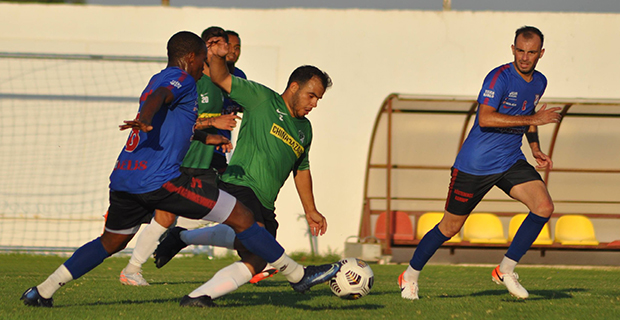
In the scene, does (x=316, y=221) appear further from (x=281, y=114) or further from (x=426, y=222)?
(x=426, y=222)

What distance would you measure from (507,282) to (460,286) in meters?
1.53

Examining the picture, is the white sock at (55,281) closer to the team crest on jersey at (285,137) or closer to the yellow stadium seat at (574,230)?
the team crest on jersey at (285,137)

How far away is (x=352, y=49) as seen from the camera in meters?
11.7

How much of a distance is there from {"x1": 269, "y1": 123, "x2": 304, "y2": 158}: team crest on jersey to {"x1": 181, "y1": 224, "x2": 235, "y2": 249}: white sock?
903 mm

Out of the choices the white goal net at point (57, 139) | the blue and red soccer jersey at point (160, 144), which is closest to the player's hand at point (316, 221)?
the blue and red soccer jersey at point (160, 144)

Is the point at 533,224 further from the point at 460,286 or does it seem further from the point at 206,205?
the point at 206,205

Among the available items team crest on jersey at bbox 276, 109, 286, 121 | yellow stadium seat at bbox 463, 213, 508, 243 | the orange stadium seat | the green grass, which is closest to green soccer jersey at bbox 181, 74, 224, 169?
the green grass

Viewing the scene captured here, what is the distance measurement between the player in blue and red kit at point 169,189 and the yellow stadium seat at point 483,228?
7555mm

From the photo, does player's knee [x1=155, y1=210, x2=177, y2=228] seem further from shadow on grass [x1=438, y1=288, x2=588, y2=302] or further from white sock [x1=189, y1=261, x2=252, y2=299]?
shadow on grass [x1=438, y1=288, x2=588, y2=302]

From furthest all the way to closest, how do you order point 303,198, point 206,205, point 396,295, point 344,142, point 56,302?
point 344,142, point 396,295, point 303,198, point 56,302, point 206,205

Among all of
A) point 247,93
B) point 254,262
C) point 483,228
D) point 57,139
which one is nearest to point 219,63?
point 247,93

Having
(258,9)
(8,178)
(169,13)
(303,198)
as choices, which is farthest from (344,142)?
(303,198)

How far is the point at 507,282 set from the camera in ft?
17.3

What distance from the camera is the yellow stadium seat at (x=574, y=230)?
11430mm
